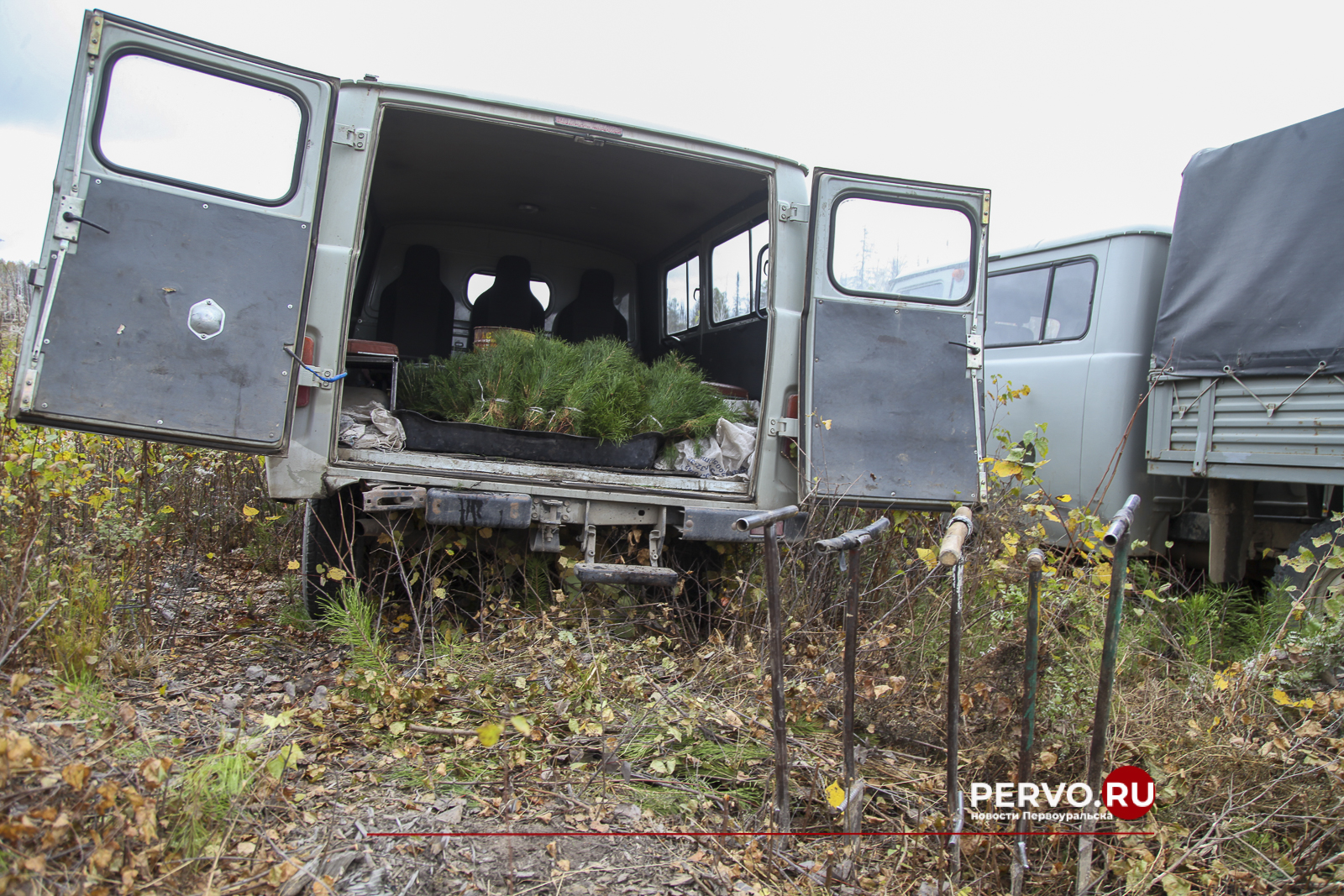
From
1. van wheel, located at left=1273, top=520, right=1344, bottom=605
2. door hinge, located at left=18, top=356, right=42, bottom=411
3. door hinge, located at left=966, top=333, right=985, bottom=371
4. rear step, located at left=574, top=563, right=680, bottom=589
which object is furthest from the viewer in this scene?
door hinge, located at left=966, top=333, right=985, bottom=371

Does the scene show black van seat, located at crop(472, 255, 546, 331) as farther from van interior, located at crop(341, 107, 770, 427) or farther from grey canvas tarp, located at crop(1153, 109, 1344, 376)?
grey canvas tarp, located at crop(1153, 109, 1344, 376)

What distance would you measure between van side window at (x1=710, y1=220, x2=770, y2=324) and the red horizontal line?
3.67 metres

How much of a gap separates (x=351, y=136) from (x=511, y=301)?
3594mm

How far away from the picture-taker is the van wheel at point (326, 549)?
13.3ft

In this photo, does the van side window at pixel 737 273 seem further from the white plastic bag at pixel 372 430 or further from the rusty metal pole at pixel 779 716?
the rusty metal pole at pixel 779 716

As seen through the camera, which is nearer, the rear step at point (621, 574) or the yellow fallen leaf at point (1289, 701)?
Result: the yellow fallen leaf at point (1289, 701)

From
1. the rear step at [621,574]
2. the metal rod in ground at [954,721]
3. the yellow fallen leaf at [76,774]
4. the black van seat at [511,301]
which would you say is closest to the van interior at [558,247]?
the black van seat at [511,301]

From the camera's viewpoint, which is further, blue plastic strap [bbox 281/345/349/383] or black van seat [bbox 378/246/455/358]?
black van seat [bbox 378/246/455/358]

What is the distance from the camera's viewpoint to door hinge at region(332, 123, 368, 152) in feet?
11.5

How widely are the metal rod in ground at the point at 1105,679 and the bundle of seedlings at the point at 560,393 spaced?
2.51m

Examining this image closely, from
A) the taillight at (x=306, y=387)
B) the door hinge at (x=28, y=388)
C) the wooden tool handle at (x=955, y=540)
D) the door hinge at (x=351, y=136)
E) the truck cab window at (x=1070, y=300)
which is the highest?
the truck cab window at (x=1070, y=300)

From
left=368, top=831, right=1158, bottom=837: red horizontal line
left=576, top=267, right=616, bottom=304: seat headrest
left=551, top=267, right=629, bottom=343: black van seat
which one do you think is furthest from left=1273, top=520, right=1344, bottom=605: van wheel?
left=576, top=267, right=616, bottom=304: seat headrest

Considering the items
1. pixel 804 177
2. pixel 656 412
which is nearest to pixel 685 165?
pixel 804 177

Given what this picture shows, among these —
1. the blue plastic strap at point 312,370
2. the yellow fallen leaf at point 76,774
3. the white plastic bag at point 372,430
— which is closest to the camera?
the yellow fallen leaf at point 76,774
